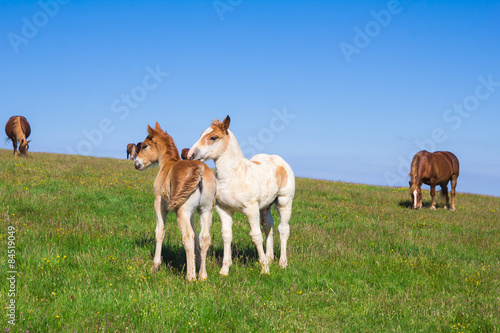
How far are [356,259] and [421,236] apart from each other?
3935mm

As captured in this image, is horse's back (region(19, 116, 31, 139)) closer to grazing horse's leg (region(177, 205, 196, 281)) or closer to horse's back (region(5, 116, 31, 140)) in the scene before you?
horse's back (region(5, 116, 31, 140))

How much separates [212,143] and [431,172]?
569 inches

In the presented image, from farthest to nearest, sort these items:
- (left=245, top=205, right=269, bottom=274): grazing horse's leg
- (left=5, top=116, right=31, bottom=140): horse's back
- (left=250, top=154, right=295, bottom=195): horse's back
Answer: (left=5, top=116, right=31, bottom=140): horse's back, (left=250, top=154, right=295, bottom=195): horse's back, (left=245, top=205, right=269, bottom=274): grazing horse's leg

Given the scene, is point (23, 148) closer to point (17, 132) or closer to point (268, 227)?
point (17, 132)

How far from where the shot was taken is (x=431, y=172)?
1750 cm

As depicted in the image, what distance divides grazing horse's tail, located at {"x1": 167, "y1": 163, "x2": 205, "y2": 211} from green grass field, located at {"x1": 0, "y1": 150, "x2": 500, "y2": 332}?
46.7 inches

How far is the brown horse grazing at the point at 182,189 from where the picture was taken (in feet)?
18.1

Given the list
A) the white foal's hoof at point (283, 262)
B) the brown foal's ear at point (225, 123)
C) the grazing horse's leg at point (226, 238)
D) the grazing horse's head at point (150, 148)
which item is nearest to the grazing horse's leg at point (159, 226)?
the grazing horse's head at point (150, 148)

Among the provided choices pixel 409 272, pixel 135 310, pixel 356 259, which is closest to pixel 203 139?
pixel 135 310

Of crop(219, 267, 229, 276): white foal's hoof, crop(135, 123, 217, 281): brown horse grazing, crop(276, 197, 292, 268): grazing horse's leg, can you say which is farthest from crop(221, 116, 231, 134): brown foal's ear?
crop(219, 267, 229, 276): white foal's hoof

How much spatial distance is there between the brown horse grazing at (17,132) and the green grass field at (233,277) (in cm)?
1343

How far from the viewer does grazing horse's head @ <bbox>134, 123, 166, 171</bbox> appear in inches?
257

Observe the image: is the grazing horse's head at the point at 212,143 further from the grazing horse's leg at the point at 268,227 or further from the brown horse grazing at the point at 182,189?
the grazing horse's leg at the point at 268,227

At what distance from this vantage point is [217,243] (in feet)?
27.7
